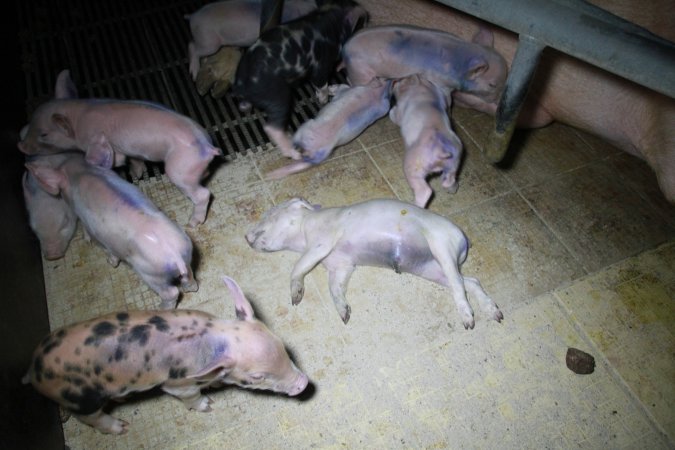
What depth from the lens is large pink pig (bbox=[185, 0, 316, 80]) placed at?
10.5 ft

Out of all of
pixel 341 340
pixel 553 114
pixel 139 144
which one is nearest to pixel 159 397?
pixel 341 340

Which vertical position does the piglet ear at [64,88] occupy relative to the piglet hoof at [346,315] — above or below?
above

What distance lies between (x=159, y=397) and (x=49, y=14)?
10.6 ft

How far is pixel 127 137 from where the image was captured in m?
2.51

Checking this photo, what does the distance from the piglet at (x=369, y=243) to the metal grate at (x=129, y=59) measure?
77 cm

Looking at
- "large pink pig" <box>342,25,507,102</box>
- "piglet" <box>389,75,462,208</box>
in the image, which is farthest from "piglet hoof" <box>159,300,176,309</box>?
"large pink pig" <box>342,25,507,102</box>

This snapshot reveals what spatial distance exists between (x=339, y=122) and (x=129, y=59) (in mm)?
1747

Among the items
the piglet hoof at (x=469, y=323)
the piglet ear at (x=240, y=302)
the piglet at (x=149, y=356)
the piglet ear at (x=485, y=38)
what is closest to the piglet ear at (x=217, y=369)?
the piglet at (x=149, y=356)

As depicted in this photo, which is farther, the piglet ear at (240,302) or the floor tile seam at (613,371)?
the floor tile seam at (613,371)

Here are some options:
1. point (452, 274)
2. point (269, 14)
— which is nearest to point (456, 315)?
point (452, 274)

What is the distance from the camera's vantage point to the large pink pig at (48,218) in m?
2.56

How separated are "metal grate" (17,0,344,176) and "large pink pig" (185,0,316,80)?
0.23m

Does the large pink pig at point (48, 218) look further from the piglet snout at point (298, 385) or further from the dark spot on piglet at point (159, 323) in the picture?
the piglet snout at point (298, 385)

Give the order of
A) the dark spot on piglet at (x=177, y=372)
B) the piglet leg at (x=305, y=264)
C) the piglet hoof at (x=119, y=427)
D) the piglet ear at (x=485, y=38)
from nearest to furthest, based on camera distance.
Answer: the dark spot on piglet at (x=177, y=372) < the piglet hoof at (x=119, y=427) < the piglet leg at (x=305, y=264) < the piglet ear at (x=485, y=38)
